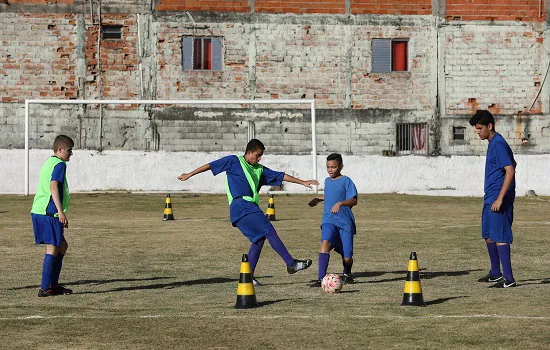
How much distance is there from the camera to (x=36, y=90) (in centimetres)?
4059

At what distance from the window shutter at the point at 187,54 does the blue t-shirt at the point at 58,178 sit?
1161 inches

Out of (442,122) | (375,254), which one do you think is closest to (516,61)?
(442,122)

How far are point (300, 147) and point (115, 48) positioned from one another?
24.8 feet

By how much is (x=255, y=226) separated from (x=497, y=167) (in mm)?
2835

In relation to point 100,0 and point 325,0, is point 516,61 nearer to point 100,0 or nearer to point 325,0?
point 325,0

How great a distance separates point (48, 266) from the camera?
1216 cm

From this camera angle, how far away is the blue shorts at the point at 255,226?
13.2 m

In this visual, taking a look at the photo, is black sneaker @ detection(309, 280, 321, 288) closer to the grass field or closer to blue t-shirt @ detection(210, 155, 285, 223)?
the grass field

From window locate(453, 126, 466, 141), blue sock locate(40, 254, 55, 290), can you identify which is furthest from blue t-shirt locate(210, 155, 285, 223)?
window locate(453, 126, 466, 141)

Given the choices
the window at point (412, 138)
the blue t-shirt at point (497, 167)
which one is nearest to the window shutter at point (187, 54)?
the window at point (412, 138)

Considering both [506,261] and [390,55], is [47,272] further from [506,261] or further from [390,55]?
[390,55]

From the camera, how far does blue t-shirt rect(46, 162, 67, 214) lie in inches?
474

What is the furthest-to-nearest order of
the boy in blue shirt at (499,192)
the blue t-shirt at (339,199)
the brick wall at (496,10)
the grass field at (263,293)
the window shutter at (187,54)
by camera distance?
the brick wall at (496,10)
the window shutter at (187,54)
the blue t-shirt at (339,199)
the boy in blue shirt at (499,192)
the grass field at (263,293)

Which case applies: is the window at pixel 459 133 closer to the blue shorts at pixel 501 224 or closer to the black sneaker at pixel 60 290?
the blue shorts at pixel 501 224
